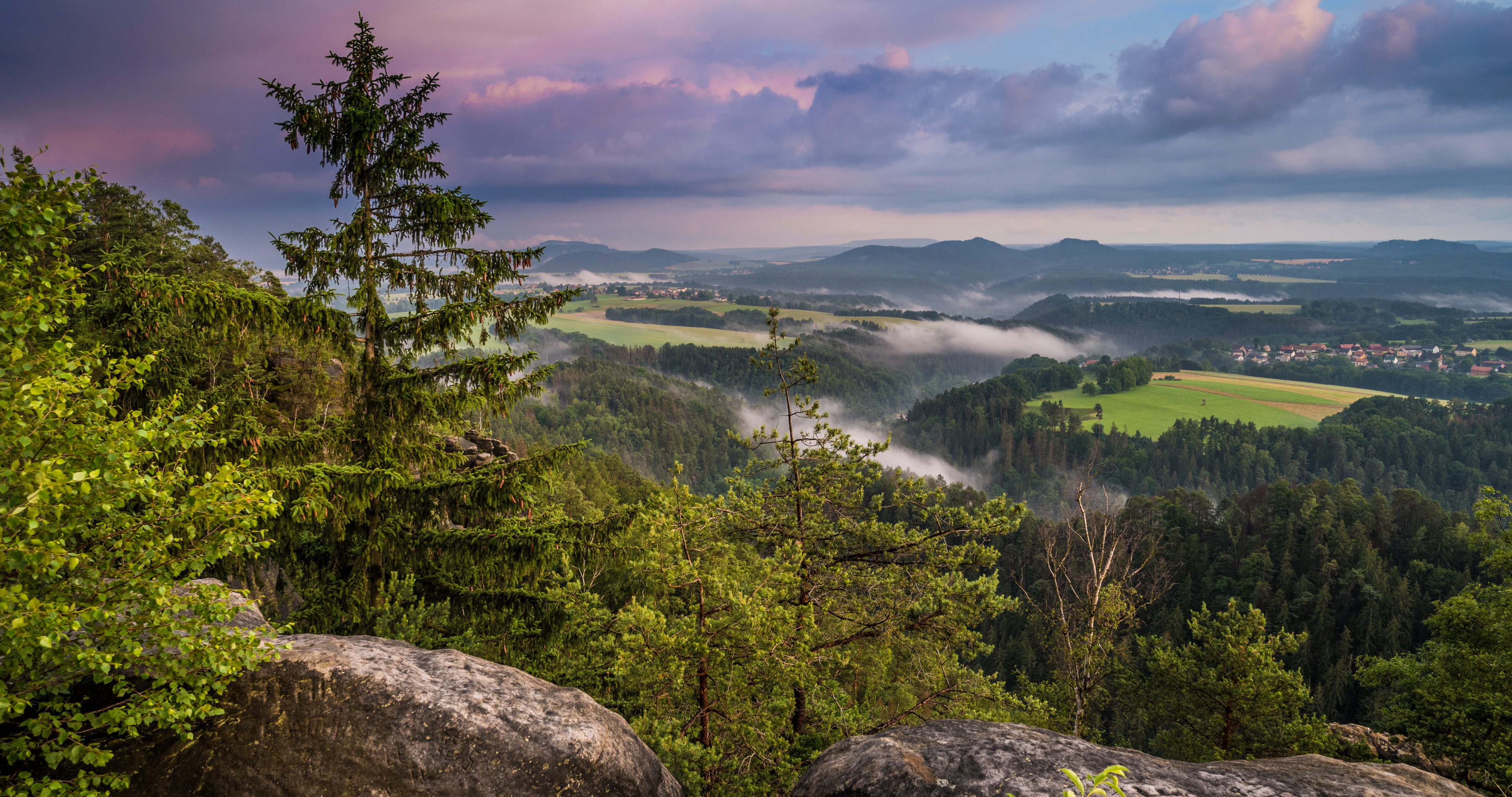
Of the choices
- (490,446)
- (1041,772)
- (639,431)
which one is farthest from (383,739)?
(639,431)

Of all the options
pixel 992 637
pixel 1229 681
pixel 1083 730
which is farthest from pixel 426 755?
pixel 992 637

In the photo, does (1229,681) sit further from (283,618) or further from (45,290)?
(45,290)

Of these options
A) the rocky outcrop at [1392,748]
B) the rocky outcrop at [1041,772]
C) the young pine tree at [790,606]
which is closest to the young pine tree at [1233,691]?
the rocky outcrop at [1392,748]

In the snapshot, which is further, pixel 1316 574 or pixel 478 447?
pixel 1316 574

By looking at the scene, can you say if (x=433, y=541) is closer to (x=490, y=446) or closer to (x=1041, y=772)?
(x=1041, y=772)

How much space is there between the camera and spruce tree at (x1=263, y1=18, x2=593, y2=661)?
10.1m

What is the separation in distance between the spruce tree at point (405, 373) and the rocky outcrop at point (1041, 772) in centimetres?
566

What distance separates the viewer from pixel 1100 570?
17.2 meters

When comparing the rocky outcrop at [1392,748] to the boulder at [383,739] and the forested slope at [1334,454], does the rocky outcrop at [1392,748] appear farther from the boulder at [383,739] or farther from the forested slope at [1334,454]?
the forested slope at [1334,454]

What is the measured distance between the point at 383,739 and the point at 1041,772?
7111 mm

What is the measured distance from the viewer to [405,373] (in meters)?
10.7

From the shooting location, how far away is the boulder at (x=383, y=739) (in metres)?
6.25

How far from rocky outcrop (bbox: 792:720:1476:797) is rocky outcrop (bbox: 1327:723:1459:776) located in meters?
13.6

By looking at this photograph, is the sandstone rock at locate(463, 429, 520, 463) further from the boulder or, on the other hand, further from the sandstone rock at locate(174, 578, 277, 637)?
the boulder
